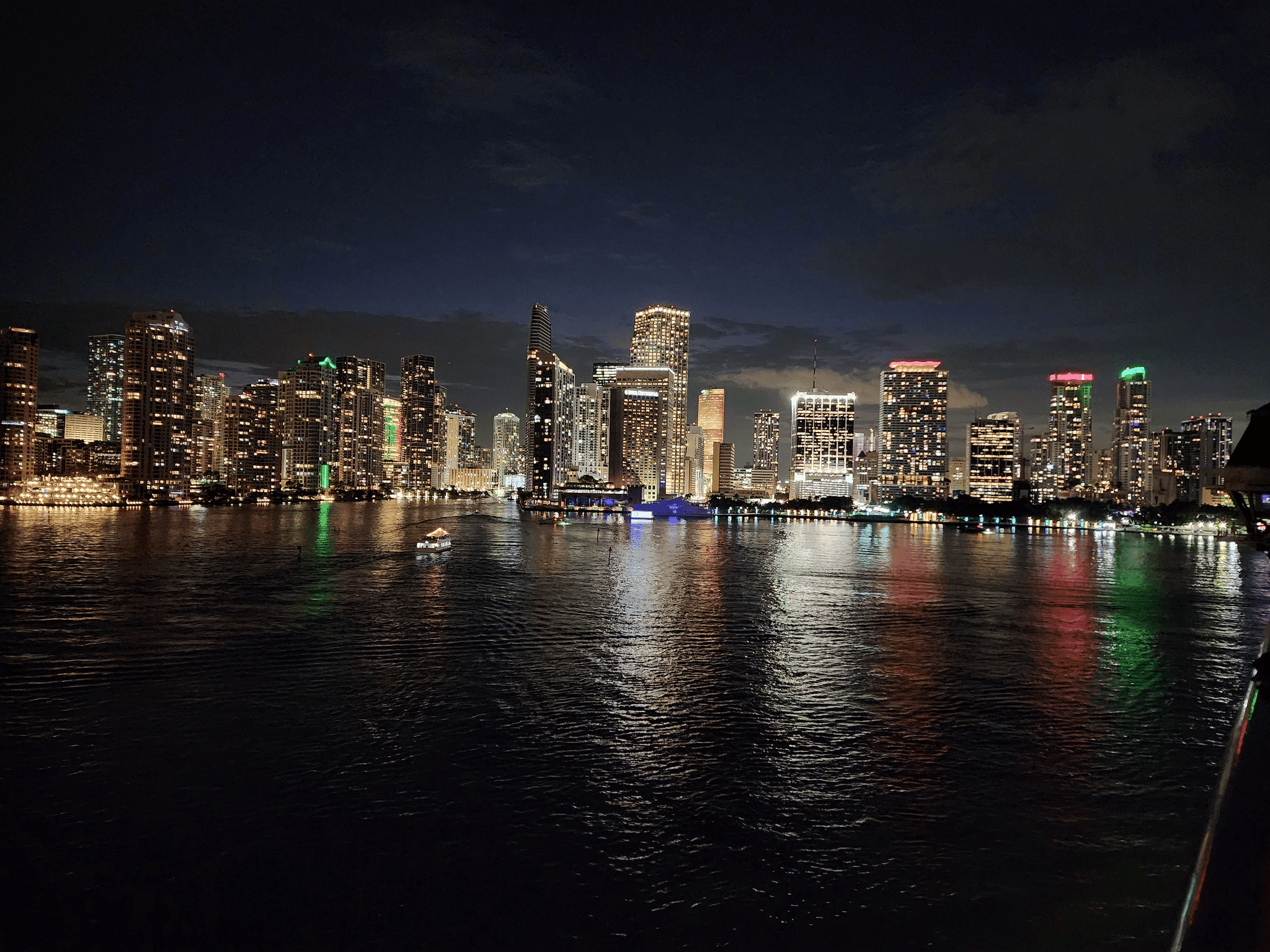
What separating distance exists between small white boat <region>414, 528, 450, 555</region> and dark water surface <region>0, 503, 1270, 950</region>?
106ft

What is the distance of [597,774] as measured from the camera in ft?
59.3

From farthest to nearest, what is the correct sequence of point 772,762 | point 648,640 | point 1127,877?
1. point 648,640
2. point 772,762
3. point 1127,877

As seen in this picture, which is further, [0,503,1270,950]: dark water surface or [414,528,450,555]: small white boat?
[414,528,450,555]: small white boat

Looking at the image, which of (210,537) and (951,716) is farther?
(210,537)

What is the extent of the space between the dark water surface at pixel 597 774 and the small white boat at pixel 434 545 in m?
32.3

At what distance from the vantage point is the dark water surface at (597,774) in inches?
491

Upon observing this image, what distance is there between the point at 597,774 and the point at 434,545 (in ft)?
209

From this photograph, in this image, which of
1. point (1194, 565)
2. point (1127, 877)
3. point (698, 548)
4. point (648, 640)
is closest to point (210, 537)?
point (698, 548)

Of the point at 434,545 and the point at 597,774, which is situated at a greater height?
the point at 434,545

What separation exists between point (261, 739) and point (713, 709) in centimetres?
1217

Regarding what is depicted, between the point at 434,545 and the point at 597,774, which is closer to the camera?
the point at 597,774

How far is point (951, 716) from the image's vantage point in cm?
2320

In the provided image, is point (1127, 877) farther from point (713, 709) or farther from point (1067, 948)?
point (713, 709)

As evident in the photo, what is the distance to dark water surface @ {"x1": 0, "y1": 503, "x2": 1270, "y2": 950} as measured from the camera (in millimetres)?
12461
